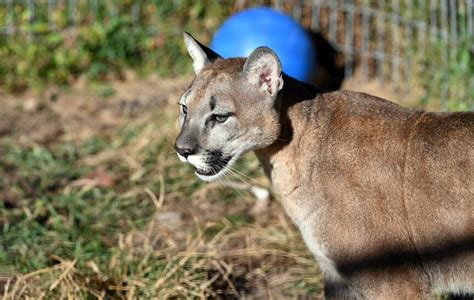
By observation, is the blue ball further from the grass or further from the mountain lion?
the mountain lion

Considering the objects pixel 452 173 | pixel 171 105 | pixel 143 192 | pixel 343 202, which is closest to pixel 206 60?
pixel 343 202

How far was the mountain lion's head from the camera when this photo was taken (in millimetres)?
5258

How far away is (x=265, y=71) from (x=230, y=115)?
13.3 inches

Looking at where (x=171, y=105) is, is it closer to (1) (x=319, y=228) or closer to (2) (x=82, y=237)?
(2) (x=82, y=237)

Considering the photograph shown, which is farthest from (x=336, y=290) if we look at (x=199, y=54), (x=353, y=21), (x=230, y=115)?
(x=353, y=21)

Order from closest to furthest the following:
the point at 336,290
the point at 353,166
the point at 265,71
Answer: the point at 353,166, the point at 265,71, the point at 336,290

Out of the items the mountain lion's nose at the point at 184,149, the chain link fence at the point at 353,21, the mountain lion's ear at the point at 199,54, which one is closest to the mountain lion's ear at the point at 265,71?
the mountain lion's ear at the point at 199,54

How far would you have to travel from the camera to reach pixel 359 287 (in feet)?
16.7

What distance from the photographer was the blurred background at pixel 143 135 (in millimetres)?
6223

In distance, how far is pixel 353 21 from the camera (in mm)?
10891

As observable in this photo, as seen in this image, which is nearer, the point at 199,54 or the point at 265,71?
the point at 265,71

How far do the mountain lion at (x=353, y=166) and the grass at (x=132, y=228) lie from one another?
0.93m

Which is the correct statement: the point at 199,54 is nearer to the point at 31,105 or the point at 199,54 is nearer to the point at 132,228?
the point at 132,228

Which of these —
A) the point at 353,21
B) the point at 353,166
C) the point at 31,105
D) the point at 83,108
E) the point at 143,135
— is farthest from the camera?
the point at 353,21
